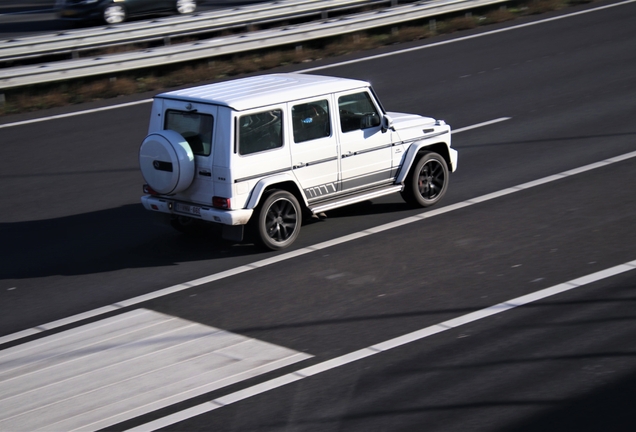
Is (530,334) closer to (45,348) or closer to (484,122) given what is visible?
(45,348)

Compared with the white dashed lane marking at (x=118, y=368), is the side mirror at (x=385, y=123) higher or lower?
higher

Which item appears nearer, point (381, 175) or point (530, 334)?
point (530, 334)

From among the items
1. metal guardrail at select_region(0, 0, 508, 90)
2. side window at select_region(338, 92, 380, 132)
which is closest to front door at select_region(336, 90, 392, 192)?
side window at select_region(338, 92, 380, 132)

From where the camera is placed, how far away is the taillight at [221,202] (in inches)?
382

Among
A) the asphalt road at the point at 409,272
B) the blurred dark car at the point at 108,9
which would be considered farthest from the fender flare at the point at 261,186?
the blurred dark car at the point at 108,9

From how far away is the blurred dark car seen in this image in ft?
90.7

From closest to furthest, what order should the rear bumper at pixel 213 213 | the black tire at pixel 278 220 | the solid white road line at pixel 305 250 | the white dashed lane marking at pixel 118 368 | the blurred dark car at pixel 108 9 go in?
the white dashed lane marking at pixel 118 368 → the solid white road line at pixel 305 250 → the rear bumper at pixel 213 213 → the black tire at pixel 278 220 → the blurred dark car at pixel 108 9

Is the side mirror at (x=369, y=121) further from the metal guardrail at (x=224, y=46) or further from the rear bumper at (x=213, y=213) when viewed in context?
the metal guardrail at (x=224, y=46)

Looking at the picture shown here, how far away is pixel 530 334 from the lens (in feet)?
25.1

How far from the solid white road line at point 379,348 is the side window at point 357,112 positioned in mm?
3318

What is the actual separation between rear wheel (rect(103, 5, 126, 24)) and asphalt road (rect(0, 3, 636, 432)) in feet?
37.1

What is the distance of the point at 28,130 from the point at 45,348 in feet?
30.0

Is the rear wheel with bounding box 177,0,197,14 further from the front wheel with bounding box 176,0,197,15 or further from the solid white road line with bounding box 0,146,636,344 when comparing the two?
the solid white road line with bounding box 0,146,636,344

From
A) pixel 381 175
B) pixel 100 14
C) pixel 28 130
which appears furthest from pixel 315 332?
pixel 100 14
